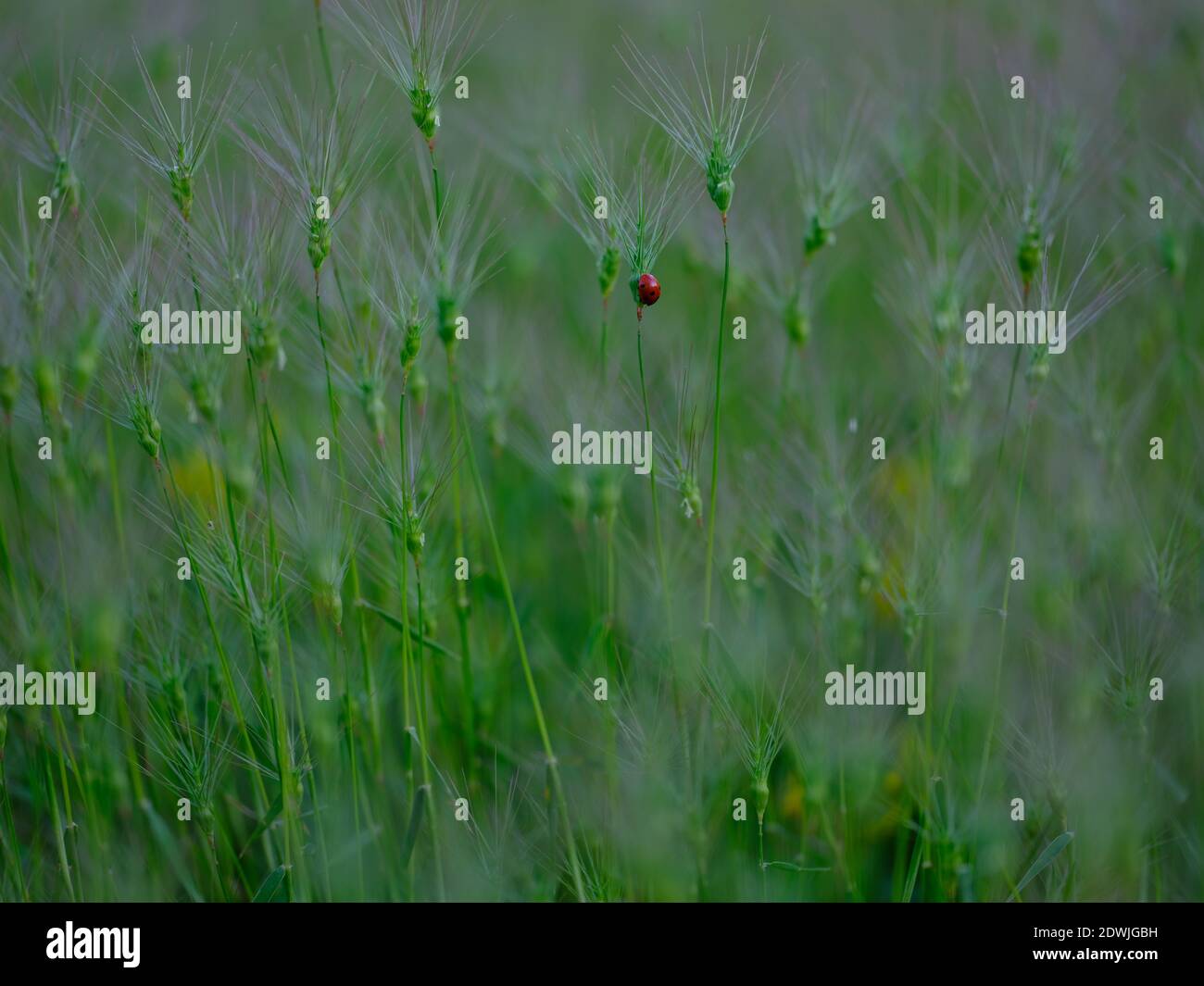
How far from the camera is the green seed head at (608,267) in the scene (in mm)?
1022

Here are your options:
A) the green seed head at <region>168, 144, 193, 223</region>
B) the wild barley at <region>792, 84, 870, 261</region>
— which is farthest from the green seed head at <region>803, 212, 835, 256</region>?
the green seed head at <region>168, 144, 193, 223</region>

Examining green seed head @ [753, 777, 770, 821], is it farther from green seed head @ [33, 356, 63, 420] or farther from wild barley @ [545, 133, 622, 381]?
green seed head @ [33, 356, 63, 420]

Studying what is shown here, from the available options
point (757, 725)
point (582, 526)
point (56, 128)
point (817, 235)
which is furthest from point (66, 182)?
point (757, 725)

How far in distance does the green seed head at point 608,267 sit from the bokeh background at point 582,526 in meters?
0.13

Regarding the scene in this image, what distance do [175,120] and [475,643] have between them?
0.61 m

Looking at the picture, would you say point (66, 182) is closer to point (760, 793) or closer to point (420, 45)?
point (420, 45)

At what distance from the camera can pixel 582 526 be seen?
1.20 meters

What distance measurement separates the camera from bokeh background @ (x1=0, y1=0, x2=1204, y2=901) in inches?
41.2

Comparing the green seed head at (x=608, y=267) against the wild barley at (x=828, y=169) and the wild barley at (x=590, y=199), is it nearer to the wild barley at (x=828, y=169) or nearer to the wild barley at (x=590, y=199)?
the wild barley at (x=590, y=199)

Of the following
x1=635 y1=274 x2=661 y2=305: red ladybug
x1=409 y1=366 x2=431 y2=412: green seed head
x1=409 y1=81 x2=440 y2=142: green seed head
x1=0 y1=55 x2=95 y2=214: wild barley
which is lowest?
x1=409 y1=366 x2=431 y2=412: green seed head

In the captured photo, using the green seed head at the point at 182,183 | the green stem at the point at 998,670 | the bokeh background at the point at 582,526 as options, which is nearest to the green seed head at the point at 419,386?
the bokeh background at the point at 582,526

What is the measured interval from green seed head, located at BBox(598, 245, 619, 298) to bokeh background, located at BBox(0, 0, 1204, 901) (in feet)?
0.42

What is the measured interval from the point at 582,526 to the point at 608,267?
0.99ft
